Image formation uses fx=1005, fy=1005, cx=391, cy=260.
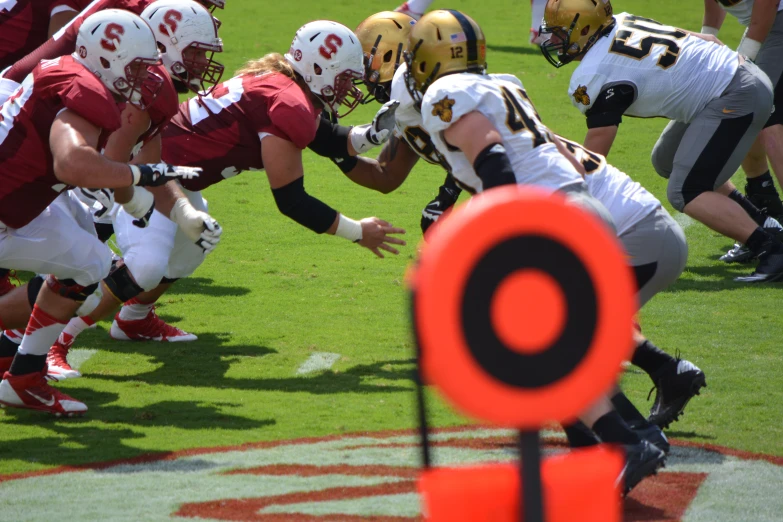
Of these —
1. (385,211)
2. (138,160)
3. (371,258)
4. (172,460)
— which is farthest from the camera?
(385,211)

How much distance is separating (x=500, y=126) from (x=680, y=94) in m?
2.80

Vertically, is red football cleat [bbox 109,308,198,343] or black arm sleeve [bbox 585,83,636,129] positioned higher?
black arm sleeve [bbox 585,83,636,129]

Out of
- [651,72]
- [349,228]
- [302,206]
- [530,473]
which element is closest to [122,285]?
[302,206]

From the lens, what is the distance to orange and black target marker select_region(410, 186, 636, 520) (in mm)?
1358

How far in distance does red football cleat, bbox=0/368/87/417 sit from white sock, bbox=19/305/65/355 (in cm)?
10

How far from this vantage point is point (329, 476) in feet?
10.9

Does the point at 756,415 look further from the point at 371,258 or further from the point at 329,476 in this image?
the point at 371,258

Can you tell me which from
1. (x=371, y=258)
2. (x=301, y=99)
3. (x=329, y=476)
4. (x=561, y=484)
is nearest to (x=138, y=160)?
(x=301, y=99)

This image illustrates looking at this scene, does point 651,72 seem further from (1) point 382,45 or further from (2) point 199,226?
(2) point 199,226

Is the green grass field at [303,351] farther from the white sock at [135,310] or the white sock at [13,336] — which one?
the white sock at [13,336]

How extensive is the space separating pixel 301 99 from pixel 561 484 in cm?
341

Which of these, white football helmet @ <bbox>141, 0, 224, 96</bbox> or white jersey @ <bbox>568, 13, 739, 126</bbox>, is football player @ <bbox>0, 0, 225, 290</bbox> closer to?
white football helmet @ <bbox>141, 0, 224, 96</bbox>

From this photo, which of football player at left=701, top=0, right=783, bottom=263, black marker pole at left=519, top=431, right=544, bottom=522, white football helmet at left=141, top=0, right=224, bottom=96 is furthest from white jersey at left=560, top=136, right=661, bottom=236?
football player at left=701, top=0, right=783, bottom=263

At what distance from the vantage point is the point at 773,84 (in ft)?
22.2
